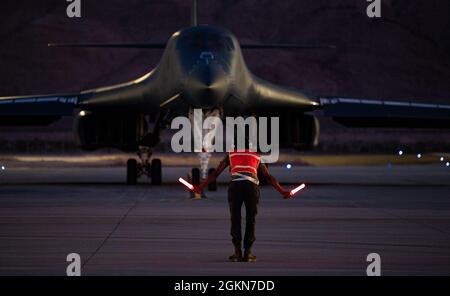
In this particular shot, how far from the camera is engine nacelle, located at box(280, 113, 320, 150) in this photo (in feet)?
91.4

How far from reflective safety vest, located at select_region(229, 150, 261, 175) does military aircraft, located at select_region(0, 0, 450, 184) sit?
11593 millimetres

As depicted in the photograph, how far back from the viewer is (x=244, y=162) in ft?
40.0

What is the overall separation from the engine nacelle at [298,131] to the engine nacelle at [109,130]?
3335mm

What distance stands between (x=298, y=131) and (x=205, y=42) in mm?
4833

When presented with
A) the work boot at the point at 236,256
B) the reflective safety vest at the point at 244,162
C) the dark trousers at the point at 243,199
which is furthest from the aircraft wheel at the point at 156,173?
the work boot at the point at 236,256

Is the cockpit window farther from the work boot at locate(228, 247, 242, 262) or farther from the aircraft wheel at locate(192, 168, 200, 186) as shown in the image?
the work boot at locate(228, 247, 242, 262)

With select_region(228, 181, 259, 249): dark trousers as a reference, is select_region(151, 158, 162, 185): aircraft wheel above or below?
above

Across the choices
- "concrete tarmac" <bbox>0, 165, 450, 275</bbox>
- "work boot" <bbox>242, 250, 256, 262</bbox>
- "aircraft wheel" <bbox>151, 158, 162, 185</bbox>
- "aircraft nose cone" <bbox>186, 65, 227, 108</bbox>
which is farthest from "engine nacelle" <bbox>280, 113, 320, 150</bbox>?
"work boot" <bbox>242, 250, 256, 262</bbox>

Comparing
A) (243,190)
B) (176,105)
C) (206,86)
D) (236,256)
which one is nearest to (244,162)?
(243,190)

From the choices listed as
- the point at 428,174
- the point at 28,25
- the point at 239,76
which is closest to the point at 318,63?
the point at 28,25

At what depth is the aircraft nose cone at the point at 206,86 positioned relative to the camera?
23.0m

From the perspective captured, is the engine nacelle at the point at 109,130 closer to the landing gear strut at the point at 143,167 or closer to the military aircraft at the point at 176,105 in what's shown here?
the military aircraft at the point at 176,105

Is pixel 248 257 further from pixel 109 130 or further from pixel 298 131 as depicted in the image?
pixel 298 131
